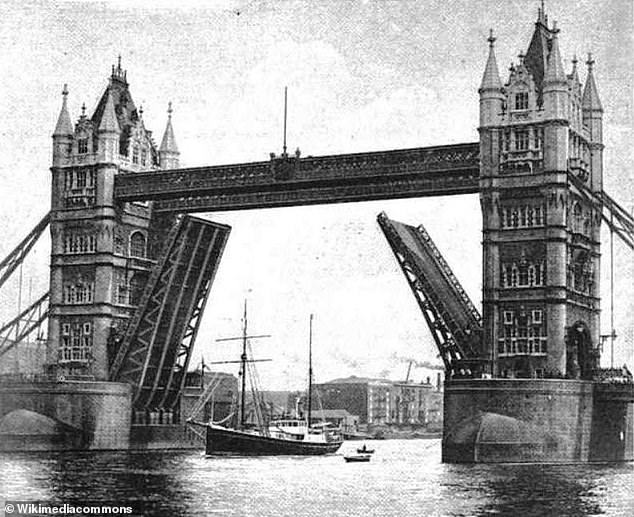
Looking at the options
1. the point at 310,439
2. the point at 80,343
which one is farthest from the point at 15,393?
the point at 310,439

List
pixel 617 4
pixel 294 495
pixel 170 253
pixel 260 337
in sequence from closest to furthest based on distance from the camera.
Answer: pixel 617 4 < pixel 294 495 < pixel 170 253 < pixel 260 337

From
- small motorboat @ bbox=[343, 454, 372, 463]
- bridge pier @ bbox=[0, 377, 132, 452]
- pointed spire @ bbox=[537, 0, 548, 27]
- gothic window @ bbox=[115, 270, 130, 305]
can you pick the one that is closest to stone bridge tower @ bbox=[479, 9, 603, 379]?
pointed spire @ bbox=[537, 0, 548, 27]

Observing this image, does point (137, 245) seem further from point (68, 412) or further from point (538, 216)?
point (538, 216)

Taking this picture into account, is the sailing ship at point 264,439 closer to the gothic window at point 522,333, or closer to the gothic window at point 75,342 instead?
the gothic window at point 75,342

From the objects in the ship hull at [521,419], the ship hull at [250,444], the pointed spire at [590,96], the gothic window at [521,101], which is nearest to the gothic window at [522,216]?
the gothic window at [521,101]

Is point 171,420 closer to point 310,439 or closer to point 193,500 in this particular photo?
point 310,439
